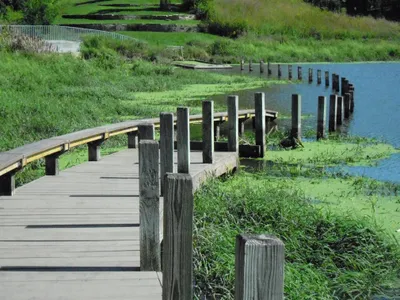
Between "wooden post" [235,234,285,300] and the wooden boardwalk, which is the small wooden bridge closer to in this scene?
the wooden boardwalk

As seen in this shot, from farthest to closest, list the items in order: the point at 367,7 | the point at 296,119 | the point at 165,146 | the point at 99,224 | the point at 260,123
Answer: the point at 367,7
the point at 296,119
the point at 260,123
the point at 165,146
the point at 99,224

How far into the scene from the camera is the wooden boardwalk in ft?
16.7

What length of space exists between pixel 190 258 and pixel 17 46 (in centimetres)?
2491

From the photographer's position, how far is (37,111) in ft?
50.2

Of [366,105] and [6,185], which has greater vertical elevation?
[6,185]

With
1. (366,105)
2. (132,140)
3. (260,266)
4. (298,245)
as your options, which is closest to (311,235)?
(298,245)

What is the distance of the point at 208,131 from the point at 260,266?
7.95 metres

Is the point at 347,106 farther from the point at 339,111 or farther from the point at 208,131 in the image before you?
the point at 208,131

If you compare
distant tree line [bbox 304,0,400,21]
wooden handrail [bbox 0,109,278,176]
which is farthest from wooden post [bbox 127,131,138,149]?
distant tree line [bbox 304,0,400,21]

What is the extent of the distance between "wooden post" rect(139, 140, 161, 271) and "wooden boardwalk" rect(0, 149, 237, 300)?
11 centimetres

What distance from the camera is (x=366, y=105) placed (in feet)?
80.9

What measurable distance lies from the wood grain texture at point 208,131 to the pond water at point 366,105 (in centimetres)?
250

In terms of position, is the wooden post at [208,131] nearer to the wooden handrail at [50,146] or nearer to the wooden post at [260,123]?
the wooden handrail at [50,146]

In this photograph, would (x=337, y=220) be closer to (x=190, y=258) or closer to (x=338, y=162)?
(x=190, y=258)
